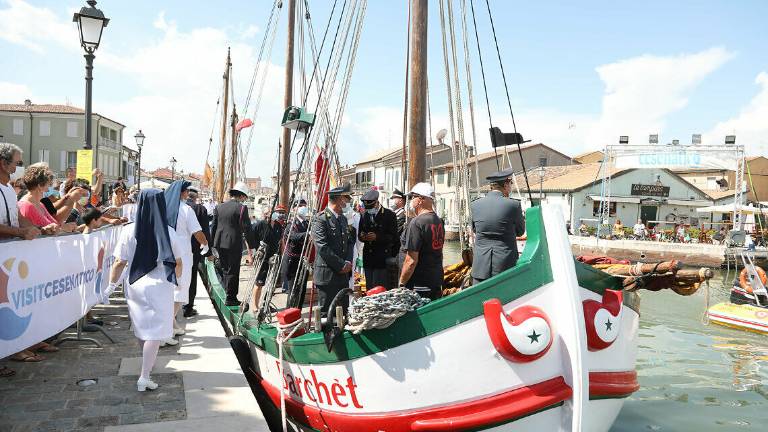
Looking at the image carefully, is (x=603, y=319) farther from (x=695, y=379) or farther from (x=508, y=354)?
(x=695, y=379)

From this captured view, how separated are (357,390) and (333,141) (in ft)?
11.1

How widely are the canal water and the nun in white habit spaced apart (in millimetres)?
4767

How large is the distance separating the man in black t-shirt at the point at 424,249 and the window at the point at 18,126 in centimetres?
6063

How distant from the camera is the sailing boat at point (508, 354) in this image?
3217 mm

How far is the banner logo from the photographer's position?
13.9 ft

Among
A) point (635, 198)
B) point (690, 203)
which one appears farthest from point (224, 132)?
point (690, 203)

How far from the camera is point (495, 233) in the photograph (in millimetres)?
4426

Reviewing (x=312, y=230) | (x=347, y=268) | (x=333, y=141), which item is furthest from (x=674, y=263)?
(x=333, y=141)

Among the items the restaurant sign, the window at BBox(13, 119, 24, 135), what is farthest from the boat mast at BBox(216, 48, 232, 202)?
the window at BBox(13, 119, 24, 135)

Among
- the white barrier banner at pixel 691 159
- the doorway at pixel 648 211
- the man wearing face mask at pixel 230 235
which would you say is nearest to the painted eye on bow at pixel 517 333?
the man wearing face mask at pixel 230 235

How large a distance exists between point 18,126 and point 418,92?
59.9 metres

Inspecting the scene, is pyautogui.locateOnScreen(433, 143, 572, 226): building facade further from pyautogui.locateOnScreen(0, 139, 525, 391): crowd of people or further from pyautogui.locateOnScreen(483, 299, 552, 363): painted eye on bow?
pyautogui.locateOnScreen(483, 299, 552, 363): painted eye on bow

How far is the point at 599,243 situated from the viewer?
29391 millimetres

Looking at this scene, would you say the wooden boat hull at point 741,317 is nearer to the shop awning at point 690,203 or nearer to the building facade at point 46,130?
the shop awning at point 690,203
